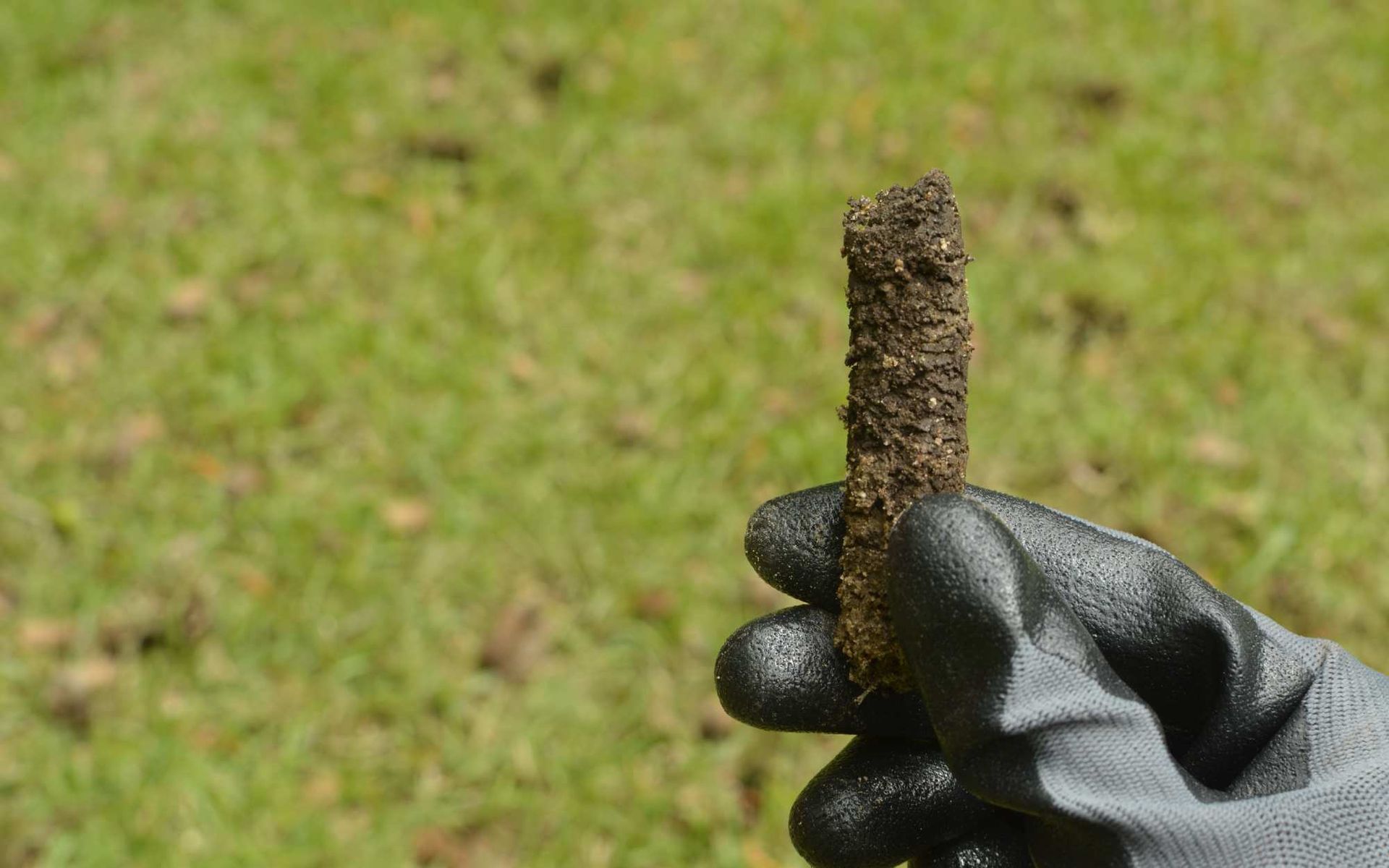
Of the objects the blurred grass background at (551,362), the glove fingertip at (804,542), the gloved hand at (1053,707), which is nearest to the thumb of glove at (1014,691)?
the gloved hand at (1053,707)

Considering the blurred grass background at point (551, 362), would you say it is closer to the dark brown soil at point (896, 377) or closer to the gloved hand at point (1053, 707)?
the gloved hand at point (1053, 707)

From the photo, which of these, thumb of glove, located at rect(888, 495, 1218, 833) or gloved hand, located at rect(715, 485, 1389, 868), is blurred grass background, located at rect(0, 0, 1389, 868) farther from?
thumb of glove, located at rect(888, 495, 1218, 833)

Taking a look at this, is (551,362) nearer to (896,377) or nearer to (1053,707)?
(896,377)

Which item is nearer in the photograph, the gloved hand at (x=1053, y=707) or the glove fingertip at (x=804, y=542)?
the gloved hand at (x=1053, y=707)

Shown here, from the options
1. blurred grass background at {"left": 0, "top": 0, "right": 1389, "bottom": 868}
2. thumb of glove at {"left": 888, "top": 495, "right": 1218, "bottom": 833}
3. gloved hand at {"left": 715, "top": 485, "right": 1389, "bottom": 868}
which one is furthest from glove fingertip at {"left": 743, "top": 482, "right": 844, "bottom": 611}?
blurred grass background at {"left": 0, "top": 0, "right": 1389, "bottom": 868}

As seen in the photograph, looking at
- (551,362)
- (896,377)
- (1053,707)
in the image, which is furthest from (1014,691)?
(551,362)

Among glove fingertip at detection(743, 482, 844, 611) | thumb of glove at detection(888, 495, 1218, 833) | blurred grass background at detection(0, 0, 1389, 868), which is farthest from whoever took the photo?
blurred grass background at detection(0, 0, 1389, 868)

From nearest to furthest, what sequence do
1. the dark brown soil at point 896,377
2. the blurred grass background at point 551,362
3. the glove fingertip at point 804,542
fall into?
the dark brown soil at point 896,377 → the glove fingertip at point 804,542 → the blurred grass background at point 551,362

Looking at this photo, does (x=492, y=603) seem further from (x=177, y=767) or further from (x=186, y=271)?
(x=186, y=271)
